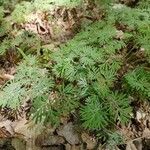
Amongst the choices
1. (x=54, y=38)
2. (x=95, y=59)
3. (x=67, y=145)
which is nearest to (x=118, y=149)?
(x=67, y=145)

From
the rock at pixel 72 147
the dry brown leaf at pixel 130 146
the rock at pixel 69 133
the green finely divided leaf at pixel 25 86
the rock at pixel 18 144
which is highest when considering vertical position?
the green finely divided leaf at pixel 25 86

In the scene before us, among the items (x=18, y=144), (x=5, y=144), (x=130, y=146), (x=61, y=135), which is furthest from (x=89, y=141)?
(x=5, y=144)

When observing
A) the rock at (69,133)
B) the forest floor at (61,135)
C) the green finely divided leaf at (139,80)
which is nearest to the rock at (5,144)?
the forest floor at (61,135)

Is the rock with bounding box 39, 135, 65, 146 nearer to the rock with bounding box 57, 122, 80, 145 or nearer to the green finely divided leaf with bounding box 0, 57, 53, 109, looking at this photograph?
the rock with bounding box 57, 122, 80, 145

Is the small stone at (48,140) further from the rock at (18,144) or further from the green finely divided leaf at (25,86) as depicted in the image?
the green finely divided leaf at (25,86)

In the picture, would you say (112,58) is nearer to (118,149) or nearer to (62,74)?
(62,74)

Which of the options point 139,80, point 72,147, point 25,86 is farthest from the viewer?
point 25,86

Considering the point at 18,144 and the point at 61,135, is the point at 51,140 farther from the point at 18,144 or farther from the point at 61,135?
the point at 18,144
